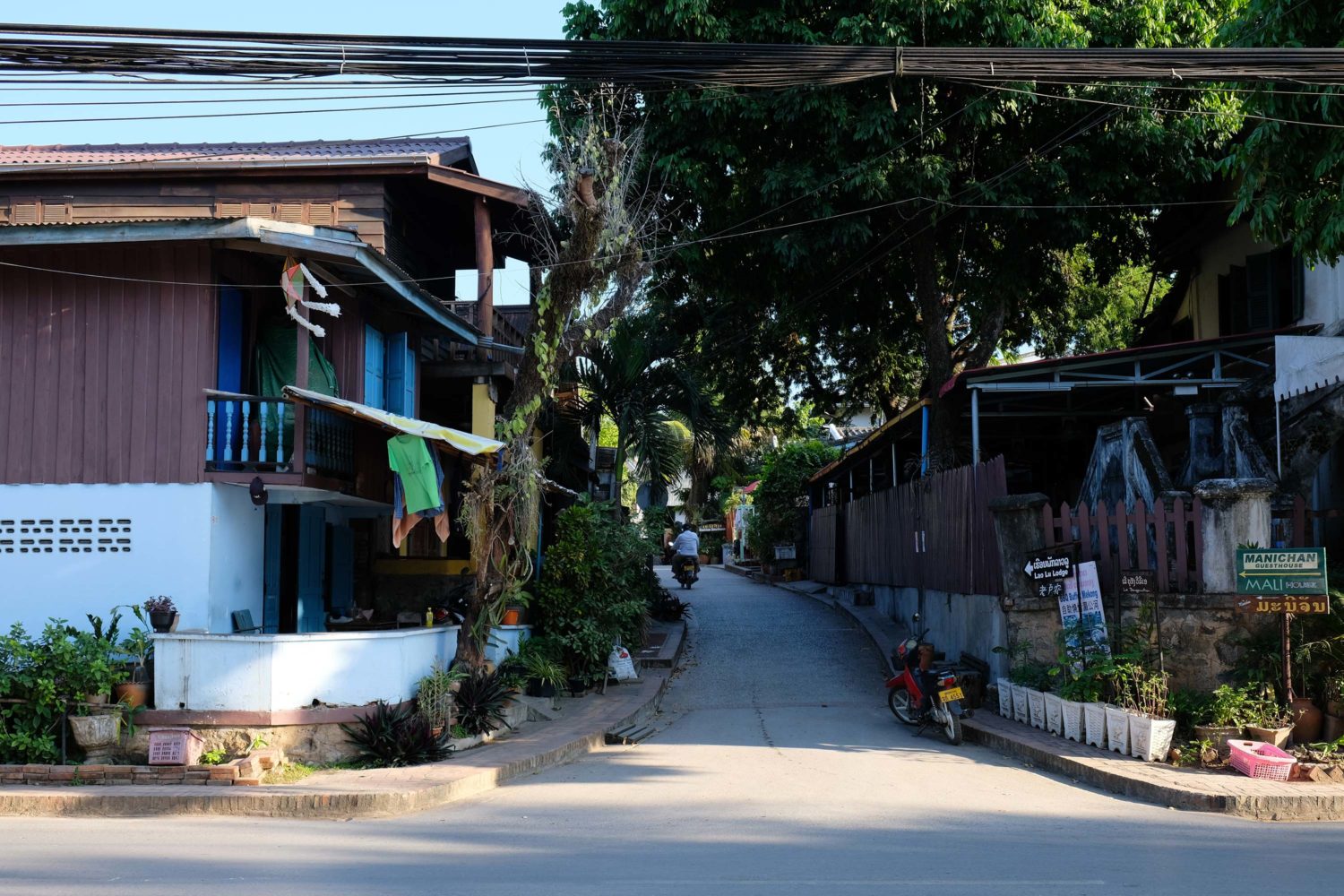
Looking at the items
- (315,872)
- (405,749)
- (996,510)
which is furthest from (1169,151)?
(315,872)

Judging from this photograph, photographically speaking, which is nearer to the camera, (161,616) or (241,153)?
(161,616)

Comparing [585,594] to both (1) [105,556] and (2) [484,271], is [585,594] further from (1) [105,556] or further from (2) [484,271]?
(1) [105,556]

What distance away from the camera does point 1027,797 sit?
33.8 ft

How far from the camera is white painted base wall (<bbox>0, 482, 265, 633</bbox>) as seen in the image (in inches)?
489

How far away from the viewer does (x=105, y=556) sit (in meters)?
12.5

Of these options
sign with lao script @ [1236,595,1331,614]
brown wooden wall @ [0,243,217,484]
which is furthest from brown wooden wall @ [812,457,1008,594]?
brown wooden wall @ [0,243,217,484]

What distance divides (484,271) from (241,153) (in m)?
4.82

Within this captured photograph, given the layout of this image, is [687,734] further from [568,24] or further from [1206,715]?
[568,24]

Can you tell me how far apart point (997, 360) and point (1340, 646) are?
920 inches

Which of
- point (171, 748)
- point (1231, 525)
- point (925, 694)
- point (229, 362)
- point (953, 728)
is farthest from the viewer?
point (925, 694)

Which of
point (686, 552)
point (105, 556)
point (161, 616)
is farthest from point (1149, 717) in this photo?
point (686, 552)

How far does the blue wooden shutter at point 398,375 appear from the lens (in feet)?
52.9

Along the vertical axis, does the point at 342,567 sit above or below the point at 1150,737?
above

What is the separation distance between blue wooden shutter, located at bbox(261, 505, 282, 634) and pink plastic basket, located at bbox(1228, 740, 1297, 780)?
10580 millimetres
